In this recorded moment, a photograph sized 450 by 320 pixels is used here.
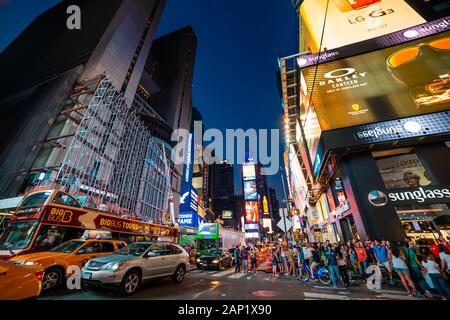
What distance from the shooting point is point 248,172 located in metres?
70.7

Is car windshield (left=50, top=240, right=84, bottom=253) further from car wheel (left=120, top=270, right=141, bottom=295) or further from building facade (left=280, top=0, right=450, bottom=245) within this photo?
building facade (left=280, top=0, right=450, bottom=245)

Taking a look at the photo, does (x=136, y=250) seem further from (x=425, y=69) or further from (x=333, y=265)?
(x=425, y=69)

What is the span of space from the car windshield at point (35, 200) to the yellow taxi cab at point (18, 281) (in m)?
6.27

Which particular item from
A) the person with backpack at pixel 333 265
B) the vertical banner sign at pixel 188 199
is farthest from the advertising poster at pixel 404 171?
the vertical banner sign at pixel 188 199

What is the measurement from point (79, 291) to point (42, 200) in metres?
5.39

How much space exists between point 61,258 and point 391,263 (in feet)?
47.9

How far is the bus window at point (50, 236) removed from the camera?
7.97m

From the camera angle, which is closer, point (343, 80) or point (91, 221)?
point (91, 221)

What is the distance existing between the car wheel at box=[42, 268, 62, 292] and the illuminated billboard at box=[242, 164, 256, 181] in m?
63.6

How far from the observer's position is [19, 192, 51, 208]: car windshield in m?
8.71

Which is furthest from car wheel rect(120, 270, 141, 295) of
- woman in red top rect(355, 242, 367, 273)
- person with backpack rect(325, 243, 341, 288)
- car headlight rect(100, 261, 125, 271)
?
woman in red top rect(355, 242, 367, 273)

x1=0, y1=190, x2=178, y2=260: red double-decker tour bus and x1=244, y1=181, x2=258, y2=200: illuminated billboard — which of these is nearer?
x1=0, y1=190, x2=178, y2=260: red double-decker tour bus

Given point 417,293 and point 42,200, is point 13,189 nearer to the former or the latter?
point 42,200

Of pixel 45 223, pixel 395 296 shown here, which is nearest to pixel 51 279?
pixel 45 223
